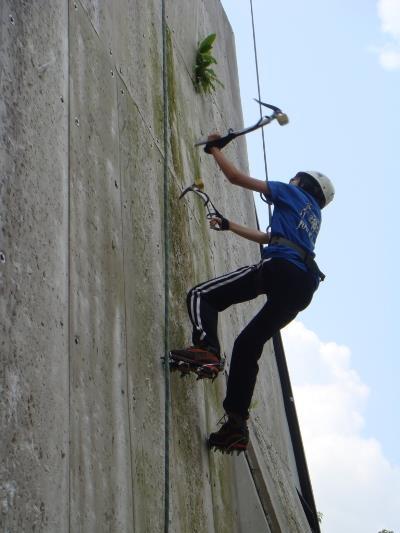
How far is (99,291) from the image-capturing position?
3730 millimetres

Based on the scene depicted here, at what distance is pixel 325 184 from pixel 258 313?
3.18 feet

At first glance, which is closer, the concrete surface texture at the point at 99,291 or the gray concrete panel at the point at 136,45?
the concrete surface texture at the point at 99,291

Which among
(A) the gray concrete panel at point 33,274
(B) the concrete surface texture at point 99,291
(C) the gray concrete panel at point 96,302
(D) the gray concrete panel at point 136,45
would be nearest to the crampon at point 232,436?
(B) the concrete surface texture at point 99,291

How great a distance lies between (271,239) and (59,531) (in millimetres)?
2334

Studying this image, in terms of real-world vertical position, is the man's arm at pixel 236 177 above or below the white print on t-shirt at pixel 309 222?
above

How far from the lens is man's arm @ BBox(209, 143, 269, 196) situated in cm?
479

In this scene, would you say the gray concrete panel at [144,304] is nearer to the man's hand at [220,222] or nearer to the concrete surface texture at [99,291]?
the concrete surface texture at [99,291]

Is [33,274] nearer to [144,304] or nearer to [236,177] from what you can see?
[144,304]

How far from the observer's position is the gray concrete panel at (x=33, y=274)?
107 inches

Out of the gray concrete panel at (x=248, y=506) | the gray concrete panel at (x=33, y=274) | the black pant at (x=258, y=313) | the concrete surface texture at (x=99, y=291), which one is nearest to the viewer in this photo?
the gray concrete panel at (x=33, y=274)

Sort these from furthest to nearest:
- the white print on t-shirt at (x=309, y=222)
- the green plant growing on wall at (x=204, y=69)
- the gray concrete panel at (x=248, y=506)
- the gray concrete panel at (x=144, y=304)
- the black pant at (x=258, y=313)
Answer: the green plant growing on wall at (x=204, y=69)
the gray concrete panel at (x=248, y=506)
the white print on t-shirt at (x=309, y=222)
the black pant at (x=258, y=313)
the gray concrete panel at (x=144, y=304)

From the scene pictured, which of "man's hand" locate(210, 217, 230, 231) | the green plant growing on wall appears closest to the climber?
"man's hand" locate(210, 217, 230, 231)

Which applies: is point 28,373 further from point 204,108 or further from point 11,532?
point 204,108

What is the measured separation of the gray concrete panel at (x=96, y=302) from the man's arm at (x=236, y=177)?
64cm
